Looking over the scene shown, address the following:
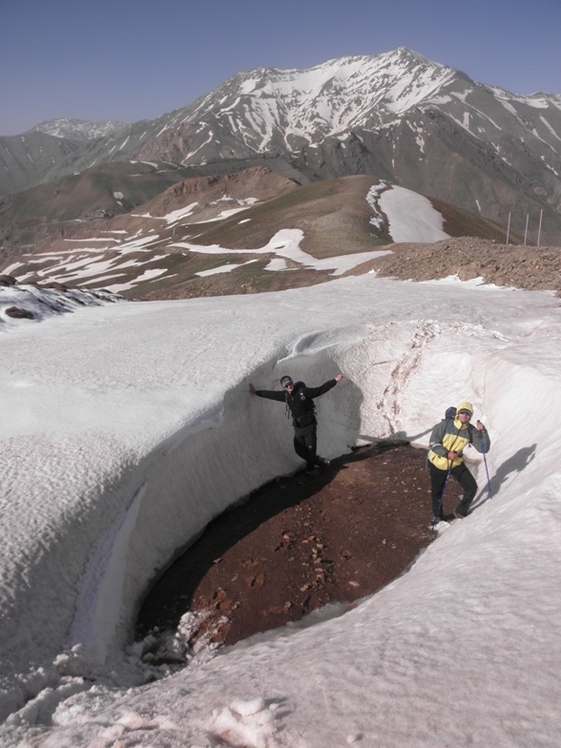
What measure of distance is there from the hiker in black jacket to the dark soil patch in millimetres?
645

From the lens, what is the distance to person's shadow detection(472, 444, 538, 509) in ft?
36.4

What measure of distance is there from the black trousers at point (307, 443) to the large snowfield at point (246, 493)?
1.92 feet

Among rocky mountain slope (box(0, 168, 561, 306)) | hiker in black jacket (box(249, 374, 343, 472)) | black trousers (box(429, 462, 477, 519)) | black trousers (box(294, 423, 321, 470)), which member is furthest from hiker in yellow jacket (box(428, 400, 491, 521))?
rocky mountain slope (box(0, 168, 561, 306))

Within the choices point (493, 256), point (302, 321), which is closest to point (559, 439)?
point (302, 321)

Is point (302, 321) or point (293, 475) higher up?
point (302, 321)

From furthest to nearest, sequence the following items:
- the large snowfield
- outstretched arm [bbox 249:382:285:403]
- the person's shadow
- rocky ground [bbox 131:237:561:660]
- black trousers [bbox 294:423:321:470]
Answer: black trousers [bbox 294:423:321:470] < outstretched arm [bbox 249:382:285:403] < the person's shadow < rocky ground [bbox 131:237:561:660] < the large snowfield

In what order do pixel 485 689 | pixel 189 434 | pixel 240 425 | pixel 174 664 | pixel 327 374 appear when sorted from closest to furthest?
1. pixel 485 689
2. pixel 174 664
3. pixel 189 434
4. pixel 240 425
5. pixel 327 374

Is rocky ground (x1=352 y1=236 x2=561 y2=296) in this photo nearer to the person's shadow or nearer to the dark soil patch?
the person's shadow

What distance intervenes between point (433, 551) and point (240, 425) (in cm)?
591

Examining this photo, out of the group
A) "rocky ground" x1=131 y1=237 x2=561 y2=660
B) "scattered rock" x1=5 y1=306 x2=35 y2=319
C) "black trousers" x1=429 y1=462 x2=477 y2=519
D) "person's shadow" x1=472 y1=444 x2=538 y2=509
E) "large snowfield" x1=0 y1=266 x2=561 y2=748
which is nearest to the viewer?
"large snowfield" x1=0 y1=266 x2=561 y2=748

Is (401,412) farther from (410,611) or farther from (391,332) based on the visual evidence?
(410,611)

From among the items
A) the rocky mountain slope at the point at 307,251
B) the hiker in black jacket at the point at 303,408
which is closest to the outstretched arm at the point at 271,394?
the hiker in black jacket at the point at 303,408

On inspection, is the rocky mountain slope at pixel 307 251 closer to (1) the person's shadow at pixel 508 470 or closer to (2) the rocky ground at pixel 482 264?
(2) the rocky ground at pixel 482 264

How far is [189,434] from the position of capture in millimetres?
11875
